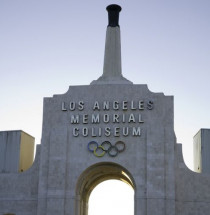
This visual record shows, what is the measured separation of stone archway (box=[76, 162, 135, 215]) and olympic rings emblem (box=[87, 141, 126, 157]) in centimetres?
102

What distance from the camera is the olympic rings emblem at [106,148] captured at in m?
47.4

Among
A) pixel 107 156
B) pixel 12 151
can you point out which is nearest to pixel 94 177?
pixel 107 156

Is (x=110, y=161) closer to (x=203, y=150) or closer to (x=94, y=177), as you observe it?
(x=94, y=177)

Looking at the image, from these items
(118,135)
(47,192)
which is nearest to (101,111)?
(118,135)

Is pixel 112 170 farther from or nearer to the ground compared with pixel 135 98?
nearer to the ground

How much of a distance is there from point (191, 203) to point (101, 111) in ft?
39.4

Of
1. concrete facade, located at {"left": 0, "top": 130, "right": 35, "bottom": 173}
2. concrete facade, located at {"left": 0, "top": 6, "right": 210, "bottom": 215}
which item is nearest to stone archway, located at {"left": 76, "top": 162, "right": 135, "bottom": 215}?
concrete facade, located at {"left": 0, "top": 6, "right": 210, "bottom": 215}

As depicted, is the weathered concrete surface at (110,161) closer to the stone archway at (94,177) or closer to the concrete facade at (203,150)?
the stone archway at (94,177)

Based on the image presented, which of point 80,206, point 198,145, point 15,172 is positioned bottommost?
point 80,206

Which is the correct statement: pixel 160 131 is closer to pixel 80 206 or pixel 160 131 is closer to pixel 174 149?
pixel 174 149

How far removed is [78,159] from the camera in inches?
1885

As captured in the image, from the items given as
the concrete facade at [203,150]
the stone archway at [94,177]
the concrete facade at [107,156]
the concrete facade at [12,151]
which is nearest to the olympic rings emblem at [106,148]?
the concrete facade at [107,156]

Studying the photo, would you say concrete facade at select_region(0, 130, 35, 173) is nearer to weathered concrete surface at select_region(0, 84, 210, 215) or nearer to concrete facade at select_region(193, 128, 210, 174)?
weathered concrete surface at select_region(0, 84, 210, 215)

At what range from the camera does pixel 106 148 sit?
4772cm
